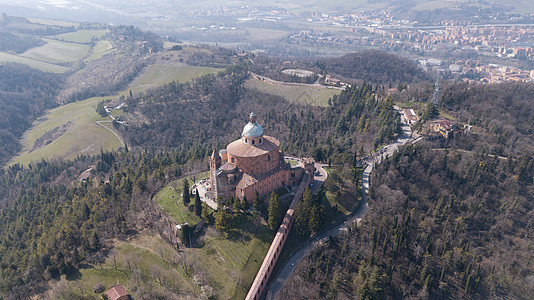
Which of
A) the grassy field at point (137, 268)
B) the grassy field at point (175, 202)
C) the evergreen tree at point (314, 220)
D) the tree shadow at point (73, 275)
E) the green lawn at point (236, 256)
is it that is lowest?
the tree shadow at point (73, 275)

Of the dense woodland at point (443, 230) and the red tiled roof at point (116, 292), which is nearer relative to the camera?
the red tiled roof at point (116, 292)

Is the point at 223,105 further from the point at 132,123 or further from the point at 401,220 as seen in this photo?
the point at 401,220

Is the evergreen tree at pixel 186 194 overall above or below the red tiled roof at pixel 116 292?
above

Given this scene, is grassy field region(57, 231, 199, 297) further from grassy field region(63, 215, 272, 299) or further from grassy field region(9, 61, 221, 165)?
grassy field region(9, 61, 221, 165)

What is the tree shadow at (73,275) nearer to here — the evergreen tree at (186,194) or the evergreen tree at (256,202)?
the evergreen tree at (186,194)

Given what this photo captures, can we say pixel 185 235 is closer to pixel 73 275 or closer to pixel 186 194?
pixel 186 194

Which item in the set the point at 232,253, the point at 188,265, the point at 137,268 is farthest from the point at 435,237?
the point at 137,268

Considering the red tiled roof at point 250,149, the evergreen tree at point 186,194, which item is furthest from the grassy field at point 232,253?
the red tiled roof at point 250,149
